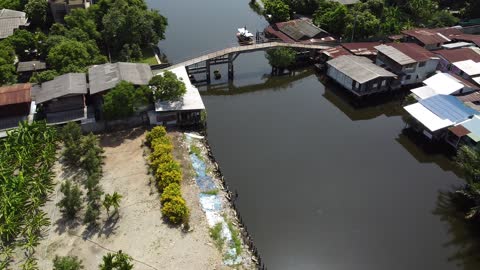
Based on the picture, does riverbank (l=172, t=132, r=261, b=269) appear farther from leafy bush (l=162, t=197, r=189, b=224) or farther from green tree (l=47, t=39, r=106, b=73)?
green tree (l=47, t=39, r=106, b=73)

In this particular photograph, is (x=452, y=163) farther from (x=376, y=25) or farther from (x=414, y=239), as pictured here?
(x=376, y=25)

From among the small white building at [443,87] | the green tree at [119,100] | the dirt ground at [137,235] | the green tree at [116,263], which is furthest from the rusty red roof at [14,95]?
the small white building at [443,87]

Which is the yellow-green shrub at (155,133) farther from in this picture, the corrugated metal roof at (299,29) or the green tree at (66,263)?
the corrugated metal roof at (299,29)

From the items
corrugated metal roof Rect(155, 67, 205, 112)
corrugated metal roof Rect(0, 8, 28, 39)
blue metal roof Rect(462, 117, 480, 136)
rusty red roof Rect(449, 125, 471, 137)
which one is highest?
corrugated metal roof Rect(0, 8, 28, 39)

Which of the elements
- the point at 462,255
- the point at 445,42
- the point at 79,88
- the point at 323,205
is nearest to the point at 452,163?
the point at 462,255

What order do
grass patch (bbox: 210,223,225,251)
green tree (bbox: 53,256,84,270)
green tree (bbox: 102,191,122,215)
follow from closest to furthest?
1. green tree (bbox: 53,256,84,270)
2. grass patch (bbox: 210,223,225,251)
3. green tree (bbox: 102,191,122,215)

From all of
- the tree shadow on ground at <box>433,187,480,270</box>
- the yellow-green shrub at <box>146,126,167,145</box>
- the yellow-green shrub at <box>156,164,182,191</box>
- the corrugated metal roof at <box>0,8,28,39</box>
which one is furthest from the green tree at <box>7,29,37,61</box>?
the tree shadow on ground at <box>433,187,480,270</box>
